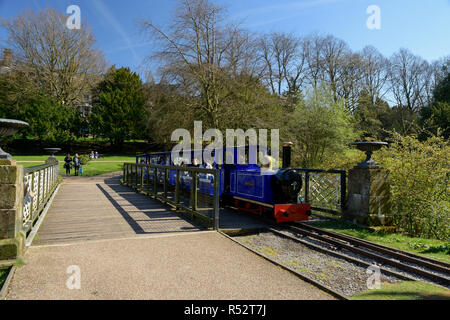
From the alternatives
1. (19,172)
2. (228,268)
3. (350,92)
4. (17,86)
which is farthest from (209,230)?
(17,86)

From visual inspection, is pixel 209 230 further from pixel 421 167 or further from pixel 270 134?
pixel 270 134

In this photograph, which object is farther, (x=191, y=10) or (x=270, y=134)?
(x=270, y=134)

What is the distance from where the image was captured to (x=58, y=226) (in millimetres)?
6852

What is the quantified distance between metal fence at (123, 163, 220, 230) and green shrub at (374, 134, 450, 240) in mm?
4598

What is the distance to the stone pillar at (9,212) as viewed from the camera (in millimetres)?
4328

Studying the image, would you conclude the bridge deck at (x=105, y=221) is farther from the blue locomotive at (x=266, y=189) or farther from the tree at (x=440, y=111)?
the tree at (x=440, y=111)

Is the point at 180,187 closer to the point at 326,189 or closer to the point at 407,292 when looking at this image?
the point at 326,189

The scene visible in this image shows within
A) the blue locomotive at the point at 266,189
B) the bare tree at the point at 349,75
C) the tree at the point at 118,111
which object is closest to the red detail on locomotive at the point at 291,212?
the blue locomotive at the point at 266,189

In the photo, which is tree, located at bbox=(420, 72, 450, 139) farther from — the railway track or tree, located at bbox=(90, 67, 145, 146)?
tree, located at bbox=(90, 67, 145, 146)

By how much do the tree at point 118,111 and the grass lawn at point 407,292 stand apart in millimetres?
39813

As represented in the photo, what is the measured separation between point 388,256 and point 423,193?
8.53 feet

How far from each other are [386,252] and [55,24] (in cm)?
3751

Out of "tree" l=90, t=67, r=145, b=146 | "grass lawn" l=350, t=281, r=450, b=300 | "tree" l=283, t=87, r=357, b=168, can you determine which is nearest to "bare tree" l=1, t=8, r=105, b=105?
"tree" l=90, t=67, r=145, b=146

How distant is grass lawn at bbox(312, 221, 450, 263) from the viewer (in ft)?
18.8
